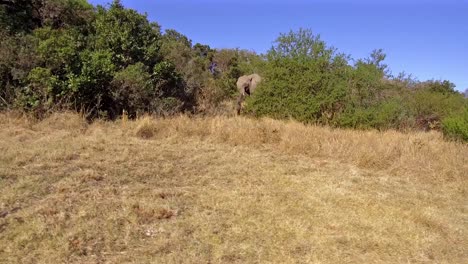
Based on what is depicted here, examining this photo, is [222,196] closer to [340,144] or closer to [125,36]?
[340,144]

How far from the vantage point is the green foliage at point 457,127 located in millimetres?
9414

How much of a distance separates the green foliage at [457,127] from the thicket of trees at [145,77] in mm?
26

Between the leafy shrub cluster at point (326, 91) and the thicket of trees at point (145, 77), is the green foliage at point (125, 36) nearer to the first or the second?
the thicket of trees at point (145, 77)

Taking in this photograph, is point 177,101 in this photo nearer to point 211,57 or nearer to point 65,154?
point 65,154

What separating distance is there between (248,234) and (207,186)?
148 cm

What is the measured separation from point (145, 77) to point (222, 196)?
227 inches

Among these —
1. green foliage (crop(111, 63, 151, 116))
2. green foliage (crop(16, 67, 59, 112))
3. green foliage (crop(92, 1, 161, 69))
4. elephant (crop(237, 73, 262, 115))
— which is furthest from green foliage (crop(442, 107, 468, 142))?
green foliage (crop(16, 67, 59, 112))

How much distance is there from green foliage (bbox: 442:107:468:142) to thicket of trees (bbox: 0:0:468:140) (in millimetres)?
26

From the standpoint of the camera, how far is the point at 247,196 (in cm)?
492

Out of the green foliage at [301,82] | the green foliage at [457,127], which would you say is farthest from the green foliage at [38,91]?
the green foliage at [457,127]

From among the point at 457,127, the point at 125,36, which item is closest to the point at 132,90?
the point at 125,36

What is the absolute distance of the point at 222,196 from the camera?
4855mm

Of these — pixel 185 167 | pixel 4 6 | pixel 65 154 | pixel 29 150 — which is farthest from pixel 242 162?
pixel 4 6

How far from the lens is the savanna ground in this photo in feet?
11.8
